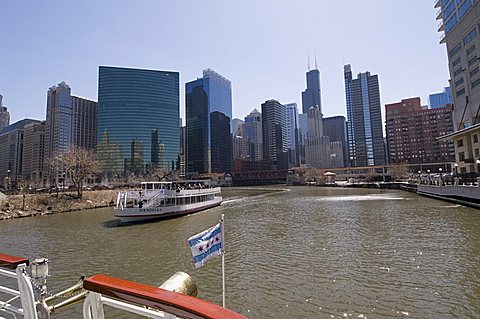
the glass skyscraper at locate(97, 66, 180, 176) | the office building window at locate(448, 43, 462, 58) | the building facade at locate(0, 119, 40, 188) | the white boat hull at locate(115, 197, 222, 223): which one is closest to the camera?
the white boat hull at locate(115, 197, 222, 223)

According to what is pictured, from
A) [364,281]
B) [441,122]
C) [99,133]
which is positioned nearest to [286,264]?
[364,281]

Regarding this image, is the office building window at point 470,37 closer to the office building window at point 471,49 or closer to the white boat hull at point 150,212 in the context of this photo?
the office building window at point 471,49

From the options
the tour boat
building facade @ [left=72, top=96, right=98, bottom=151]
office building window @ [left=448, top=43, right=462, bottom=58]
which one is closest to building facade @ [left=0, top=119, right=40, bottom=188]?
building facade @ [left=72, top=96, right=98, bottom=151]

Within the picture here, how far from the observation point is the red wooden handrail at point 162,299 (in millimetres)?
2541

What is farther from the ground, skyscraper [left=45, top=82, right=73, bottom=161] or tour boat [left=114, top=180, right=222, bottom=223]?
skyscraper [left=45, top=82, right=73, bottom=161]

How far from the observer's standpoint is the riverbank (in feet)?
133

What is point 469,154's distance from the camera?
191ft

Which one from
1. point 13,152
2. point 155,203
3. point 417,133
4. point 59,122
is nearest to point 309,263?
point 155,203

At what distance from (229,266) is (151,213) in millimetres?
19900

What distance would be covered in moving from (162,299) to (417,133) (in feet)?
682

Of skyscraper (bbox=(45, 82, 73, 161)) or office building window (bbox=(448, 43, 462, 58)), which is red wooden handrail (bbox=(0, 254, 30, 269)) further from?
skyscraper (bbox=(45, 82, 73, 161))

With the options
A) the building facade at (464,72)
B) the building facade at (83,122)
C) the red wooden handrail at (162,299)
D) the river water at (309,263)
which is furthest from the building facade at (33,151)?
the red wooden handrail at (162,299)

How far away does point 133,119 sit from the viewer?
153750 mm

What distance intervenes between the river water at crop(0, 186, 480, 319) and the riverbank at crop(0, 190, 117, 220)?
52.9ft
